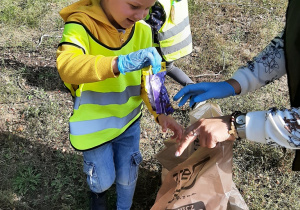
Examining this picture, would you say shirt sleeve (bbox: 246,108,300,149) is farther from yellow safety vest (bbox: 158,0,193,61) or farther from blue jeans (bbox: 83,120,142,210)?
yellow safety vest (bbox: 158,0,193,61)

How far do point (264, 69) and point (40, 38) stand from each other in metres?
2.34

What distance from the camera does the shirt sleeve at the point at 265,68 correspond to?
1634 millimetres

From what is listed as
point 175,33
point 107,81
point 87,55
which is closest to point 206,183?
point 107,81

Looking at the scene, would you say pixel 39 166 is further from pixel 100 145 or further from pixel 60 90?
pixel 100 145

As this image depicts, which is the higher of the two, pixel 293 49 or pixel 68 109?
pixel 293 49

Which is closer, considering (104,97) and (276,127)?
(276,127)

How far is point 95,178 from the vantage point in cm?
168

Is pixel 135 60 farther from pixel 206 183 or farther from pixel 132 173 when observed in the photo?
pixel 132 173

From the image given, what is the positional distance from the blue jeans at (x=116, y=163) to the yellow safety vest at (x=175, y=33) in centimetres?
91

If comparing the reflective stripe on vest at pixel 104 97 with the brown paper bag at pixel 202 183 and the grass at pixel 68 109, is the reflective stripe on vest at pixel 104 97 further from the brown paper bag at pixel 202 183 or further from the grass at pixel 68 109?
the grass at pixel 68 109

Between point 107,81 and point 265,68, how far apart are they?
2.53 feet

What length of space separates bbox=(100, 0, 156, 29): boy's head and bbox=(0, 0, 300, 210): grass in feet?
3.95

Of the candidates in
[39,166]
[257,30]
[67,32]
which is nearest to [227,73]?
[257,30]

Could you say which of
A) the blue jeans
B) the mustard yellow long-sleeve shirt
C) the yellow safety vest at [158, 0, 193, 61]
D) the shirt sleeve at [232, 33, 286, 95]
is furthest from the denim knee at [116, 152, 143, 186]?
the yellow safety vest at [158, 0, 193, 61]
